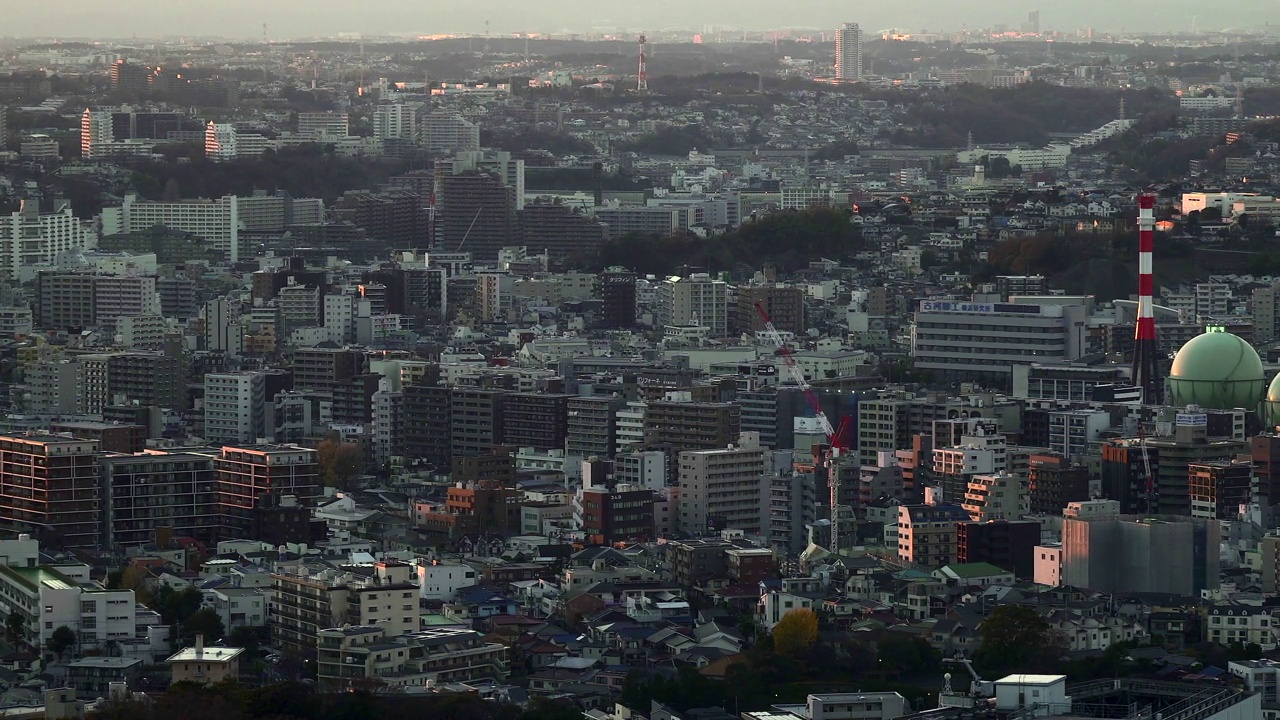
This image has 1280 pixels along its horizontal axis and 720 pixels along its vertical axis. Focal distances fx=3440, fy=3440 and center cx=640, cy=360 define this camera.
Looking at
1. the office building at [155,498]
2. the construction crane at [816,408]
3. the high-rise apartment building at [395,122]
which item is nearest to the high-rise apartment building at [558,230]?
the construction crane at [816,408]

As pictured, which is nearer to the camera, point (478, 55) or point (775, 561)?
point (775, 561)

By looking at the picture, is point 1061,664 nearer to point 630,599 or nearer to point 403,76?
point 630,599

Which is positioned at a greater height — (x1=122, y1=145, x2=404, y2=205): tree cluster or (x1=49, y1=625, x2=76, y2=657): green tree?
(x1=122, y1=145, x2=404, y2=205): tree cluster

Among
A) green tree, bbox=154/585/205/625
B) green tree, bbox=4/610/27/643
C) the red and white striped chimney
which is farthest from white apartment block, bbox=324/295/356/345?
green tree, bbox=4/610/27/643

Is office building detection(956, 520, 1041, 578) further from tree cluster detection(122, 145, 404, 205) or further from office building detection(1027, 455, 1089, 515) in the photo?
tree cluster detection(122, 145, 404, 205)

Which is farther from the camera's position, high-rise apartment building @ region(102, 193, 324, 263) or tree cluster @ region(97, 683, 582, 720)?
high-rise apartment building @ region(102, 193, 324, 263)

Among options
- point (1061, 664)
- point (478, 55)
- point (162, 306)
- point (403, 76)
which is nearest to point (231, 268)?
point (162, 306)
